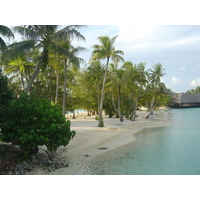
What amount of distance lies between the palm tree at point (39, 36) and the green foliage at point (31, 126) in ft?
9.50

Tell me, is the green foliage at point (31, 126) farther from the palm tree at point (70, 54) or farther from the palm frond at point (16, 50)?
the palm tree at point (70, 54)

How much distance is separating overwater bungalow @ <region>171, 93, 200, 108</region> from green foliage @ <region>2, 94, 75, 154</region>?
56.4 metres

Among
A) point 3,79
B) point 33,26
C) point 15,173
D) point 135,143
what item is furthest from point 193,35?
point 15,173

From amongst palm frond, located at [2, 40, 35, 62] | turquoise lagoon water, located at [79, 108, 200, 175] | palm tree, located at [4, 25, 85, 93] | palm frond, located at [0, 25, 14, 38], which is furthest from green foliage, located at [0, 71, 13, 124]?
turquoise lagoon water, located at [79, 108, 200, 175]

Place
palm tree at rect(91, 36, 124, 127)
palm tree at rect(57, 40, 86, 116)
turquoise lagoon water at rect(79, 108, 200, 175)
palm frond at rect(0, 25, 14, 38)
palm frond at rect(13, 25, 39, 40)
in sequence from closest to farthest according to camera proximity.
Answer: turquoise lagoon water at rect(79, 108, 200, 175) < palm frond at rect(13, 25, 39, 40) < palm frond at rect(0, 25, 14, 38) < palm tree at rect(57, 40, 86, 116) < palm tree at rect(91, 36, 124, 127)

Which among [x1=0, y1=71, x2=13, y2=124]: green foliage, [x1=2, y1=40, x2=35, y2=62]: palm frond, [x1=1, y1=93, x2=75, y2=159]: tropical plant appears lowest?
[x1=1, y1=93, x2=75, y2=159]: tropical plant

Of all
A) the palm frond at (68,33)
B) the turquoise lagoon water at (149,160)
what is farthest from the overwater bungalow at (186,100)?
the palm frond at (68,33)

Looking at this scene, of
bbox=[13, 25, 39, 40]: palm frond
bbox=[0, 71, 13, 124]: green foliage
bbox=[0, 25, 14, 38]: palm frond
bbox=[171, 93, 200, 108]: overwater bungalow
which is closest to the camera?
bbox=[0, 71, 13, 124]: green foliage

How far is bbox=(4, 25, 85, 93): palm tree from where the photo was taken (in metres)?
11.7

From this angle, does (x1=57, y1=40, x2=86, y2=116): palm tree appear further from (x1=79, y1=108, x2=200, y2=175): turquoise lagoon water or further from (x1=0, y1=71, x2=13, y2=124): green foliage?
(x1=79, y1=108, x2=200, y2=175): turquoise lagoon water

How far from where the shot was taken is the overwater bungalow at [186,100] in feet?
198

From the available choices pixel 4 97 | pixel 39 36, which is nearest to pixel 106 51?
pixel 39 36
